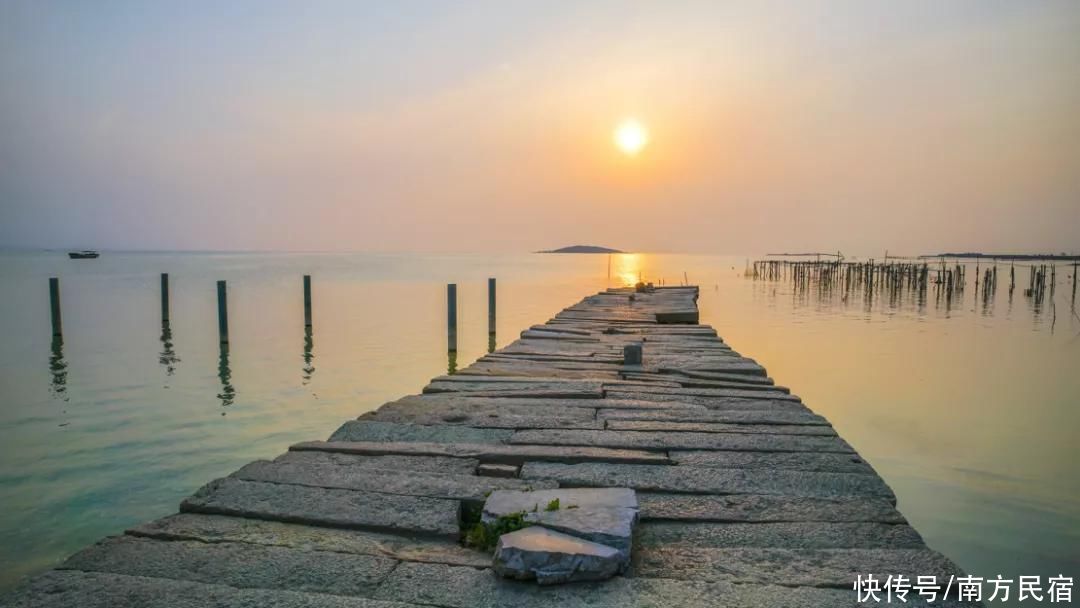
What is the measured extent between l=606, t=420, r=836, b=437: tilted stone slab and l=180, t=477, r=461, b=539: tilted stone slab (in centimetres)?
195

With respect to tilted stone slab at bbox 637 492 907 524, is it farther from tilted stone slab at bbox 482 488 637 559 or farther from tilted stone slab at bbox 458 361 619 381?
tilted stone slab at bbox 458 361 619 381

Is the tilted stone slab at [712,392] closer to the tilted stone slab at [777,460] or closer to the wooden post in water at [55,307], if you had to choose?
the tilted stone slab at [777,460]

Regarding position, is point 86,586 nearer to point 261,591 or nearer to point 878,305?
point 261,591

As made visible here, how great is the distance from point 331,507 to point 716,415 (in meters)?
3.19

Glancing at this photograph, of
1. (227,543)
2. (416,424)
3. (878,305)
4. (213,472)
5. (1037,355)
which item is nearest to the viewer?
(227,543)

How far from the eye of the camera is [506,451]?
403 centimetres

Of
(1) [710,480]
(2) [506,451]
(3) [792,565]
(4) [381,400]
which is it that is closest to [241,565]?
(2) [506,451]

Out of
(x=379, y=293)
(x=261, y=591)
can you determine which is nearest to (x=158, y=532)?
(x=261, y=591)

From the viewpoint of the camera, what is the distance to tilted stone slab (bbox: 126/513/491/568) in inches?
109

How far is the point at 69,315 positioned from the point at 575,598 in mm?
30058

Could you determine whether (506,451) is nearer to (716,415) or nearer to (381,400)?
(716,415)

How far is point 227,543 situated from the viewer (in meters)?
2.84

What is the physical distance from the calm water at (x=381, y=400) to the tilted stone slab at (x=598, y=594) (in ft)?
13.0

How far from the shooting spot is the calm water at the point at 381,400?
6.32m
